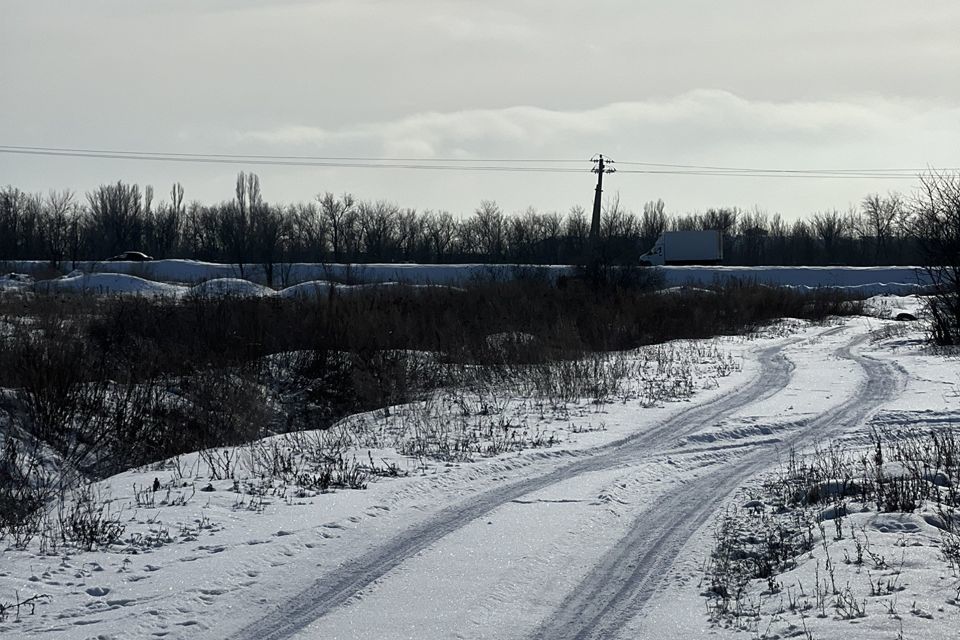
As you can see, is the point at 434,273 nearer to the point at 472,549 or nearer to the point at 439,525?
the point at 439,525

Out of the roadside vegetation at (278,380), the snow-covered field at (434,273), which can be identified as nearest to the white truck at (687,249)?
the snow-covered field at (434,273)

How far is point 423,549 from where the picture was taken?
5.92 meters

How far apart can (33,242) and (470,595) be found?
85.4 m

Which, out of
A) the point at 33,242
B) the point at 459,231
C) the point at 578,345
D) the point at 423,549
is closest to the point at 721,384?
the point at 578,345

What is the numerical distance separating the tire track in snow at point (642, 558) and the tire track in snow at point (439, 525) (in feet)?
3.67

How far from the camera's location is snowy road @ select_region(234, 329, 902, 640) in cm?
466

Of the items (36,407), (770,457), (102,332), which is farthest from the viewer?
(102,332)

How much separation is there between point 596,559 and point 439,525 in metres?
1.33

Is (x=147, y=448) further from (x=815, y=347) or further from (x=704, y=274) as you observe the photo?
(x=704, y=274)

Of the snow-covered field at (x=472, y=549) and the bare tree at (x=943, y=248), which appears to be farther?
the bare tree at (x=943, y=248)

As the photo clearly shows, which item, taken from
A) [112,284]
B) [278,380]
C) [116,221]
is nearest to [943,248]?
[278,380]

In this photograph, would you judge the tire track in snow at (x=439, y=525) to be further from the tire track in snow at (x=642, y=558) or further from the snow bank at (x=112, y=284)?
the snow bank at (x=112, y=284)

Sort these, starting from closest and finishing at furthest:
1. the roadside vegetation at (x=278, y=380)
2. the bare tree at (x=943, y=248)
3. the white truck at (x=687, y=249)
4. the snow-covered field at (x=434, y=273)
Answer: the roadside vegetation at (x=278, y=380)
the bare tree at (x=943, y=248)
the snow-covered field at (x=434, y=273)
the white truck at (x=687, y=249)

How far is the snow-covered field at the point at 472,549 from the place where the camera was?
464cm
